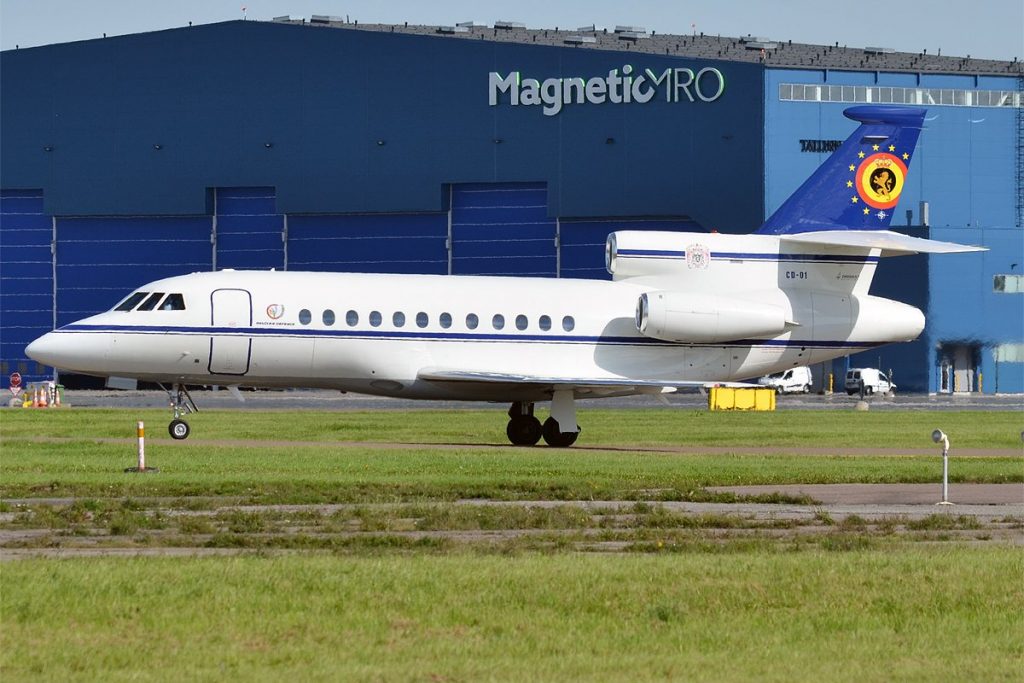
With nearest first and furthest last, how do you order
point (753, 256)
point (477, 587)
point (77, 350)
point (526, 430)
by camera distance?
point (477, 587), point (77, 350), point (526, 430), point (753, 256)

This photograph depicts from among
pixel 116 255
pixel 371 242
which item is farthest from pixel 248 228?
pixel 116 255

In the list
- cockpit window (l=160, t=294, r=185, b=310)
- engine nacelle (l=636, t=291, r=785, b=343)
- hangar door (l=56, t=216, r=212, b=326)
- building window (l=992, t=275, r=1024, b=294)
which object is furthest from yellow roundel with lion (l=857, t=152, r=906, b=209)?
hangar door (l=56, t=216, r=212, b=326)

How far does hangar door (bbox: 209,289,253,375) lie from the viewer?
3244 cm

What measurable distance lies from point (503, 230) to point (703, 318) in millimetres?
53358

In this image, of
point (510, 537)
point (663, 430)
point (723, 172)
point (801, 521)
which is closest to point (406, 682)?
point (510, 537)

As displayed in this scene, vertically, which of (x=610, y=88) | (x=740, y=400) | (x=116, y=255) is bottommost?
(x=740, y=400)

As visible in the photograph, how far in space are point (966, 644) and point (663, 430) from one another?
3106 centimetres

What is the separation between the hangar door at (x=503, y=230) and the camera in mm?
86750

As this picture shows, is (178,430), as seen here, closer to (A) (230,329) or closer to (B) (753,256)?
(A) (230,329)

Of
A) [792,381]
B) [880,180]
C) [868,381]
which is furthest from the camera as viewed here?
[792,381]

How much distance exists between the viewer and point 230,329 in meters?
32.4

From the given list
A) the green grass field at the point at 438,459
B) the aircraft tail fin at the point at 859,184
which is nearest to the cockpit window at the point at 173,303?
the green grass field at the point at 438,459

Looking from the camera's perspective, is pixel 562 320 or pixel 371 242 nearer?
pixel 562 320

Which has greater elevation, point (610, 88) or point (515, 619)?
point (610, 88)
